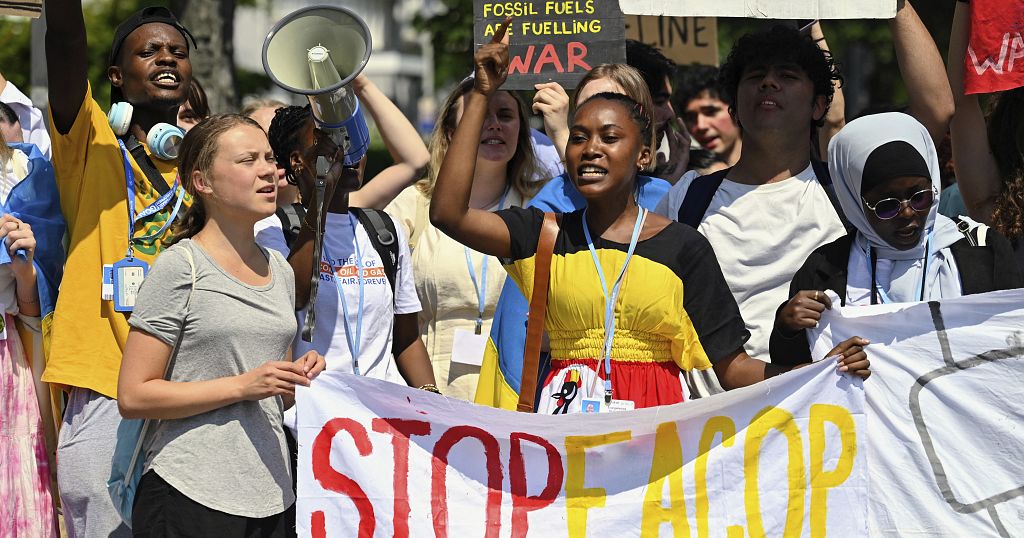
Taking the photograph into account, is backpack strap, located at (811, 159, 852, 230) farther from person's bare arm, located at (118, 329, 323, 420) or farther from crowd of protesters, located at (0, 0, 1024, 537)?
person's bare arm, located at (118, 329, 323, 420)

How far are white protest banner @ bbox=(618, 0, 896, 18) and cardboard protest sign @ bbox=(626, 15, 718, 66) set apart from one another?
3268 mm

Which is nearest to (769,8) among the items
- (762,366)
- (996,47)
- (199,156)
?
(996,47)

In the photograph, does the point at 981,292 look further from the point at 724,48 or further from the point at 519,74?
the point at 724,48

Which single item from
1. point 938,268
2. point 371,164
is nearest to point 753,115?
point 938,268

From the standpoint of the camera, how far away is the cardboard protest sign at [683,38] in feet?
26.6

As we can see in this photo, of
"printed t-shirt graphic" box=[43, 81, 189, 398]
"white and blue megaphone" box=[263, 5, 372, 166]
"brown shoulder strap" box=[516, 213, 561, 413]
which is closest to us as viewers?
"brown shoulder strap" box=[516, 213, 561, 413]

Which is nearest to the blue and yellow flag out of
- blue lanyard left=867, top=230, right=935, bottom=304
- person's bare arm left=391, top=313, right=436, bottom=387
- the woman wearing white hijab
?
person's bare arm left=391, top=313, right=436, bottom=387

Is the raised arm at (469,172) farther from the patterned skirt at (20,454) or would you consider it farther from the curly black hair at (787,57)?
the patterned skirt at (20,454)

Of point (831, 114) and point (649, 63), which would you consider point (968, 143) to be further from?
point (649, 63)

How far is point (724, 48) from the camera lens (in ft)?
49.5

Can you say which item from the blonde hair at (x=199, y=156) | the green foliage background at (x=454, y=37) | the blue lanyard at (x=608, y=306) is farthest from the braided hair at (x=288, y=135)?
the green foliage background at (x=454, y=37)

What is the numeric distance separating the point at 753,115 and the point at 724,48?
34.2 feet

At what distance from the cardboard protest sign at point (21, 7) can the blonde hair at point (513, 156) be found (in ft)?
5.50

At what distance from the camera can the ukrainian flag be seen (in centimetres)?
475
